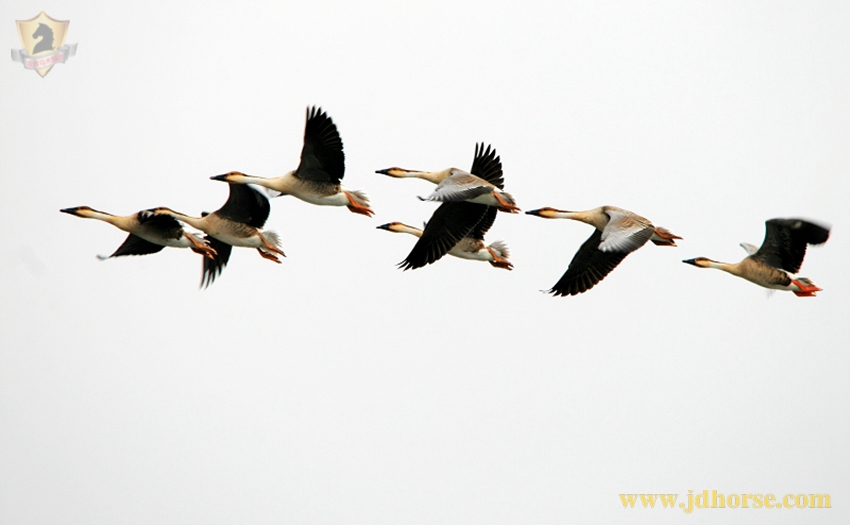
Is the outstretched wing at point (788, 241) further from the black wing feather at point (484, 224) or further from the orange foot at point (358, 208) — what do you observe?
the orange foot at point (358, 208)

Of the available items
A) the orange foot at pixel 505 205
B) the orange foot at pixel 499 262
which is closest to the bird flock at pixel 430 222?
the orange foot at pixel 505 205

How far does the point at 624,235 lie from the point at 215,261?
826cm

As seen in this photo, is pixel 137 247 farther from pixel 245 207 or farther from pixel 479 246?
pixel 479 246

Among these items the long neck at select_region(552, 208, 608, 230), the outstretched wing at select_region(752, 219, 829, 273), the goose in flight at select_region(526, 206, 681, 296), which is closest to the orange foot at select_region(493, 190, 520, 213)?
the goose in flight at select_region(526, 206, 681, 296)

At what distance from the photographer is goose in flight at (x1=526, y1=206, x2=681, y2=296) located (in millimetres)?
18938

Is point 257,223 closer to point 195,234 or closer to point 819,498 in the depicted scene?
point 195,234

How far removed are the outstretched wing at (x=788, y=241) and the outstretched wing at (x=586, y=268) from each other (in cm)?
250

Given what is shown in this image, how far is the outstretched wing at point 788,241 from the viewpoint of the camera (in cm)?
2033

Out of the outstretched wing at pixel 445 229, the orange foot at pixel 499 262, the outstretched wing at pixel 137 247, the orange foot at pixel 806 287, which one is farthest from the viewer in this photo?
the orange foot at pixel 499 262

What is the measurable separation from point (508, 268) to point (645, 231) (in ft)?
17.1

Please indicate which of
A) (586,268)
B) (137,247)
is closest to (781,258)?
(586,268)

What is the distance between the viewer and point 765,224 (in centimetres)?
2058

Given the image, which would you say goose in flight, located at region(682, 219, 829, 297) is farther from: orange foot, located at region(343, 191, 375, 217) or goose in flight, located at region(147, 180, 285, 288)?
goose in flight, located at region(147, 180, 285, 288)

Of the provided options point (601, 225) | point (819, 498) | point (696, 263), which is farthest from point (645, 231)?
point (819, 498)
